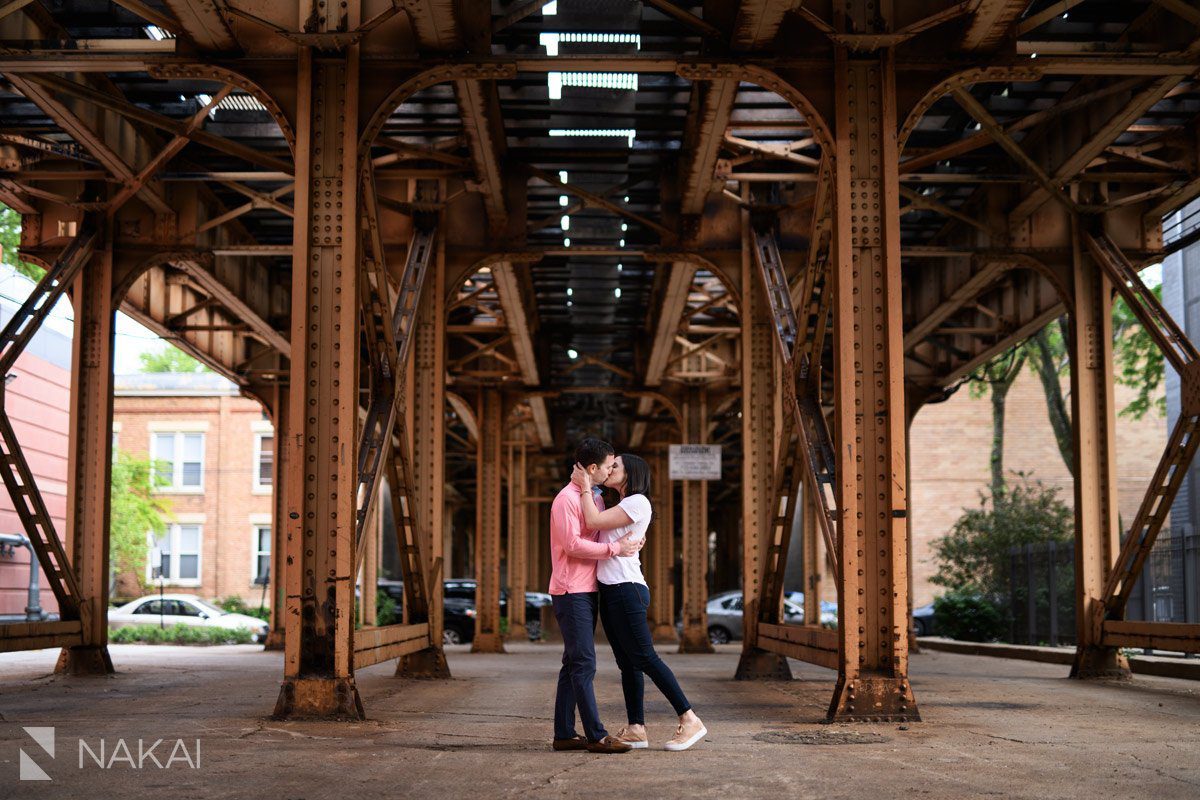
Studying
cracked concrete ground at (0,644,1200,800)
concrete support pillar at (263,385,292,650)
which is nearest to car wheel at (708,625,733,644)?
concrete support pillar at (263,385,292,650)

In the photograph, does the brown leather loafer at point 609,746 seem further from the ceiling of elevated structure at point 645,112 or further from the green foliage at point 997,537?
the green foliage at point 997,537

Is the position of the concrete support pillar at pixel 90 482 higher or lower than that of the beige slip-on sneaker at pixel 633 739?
higher

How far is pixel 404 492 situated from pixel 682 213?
18.8ft

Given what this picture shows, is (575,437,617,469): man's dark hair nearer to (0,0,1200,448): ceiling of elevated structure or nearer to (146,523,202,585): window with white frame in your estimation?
(0,0,1200,448): ceiling of elevated structure

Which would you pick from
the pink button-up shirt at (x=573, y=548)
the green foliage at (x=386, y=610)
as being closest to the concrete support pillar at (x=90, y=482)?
the pink button-up shirt at (x=573, y=548)

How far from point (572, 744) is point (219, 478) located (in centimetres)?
4261

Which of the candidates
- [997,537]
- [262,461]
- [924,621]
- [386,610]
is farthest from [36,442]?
[924,621]

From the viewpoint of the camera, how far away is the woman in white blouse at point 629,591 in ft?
25.1

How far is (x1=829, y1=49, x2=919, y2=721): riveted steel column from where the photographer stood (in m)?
9.95

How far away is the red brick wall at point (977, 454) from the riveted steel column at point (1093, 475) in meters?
29.9

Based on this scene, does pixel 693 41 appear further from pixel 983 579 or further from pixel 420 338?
pixel 983 579

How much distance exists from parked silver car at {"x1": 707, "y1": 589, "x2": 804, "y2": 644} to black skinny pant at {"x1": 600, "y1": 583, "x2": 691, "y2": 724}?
2850 cm

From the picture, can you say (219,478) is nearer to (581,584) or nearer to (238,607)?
(238,607)

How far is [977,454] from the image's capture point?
1822 inches
